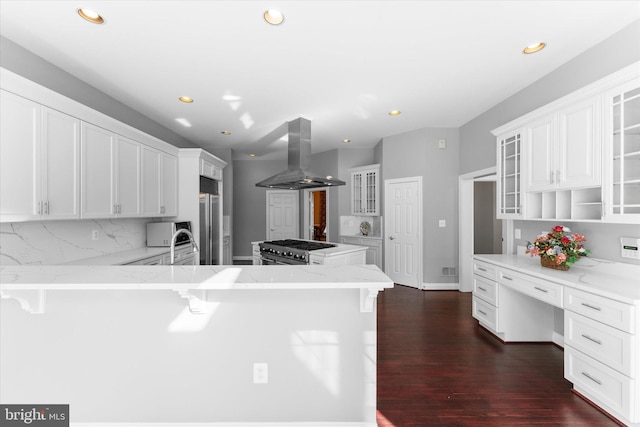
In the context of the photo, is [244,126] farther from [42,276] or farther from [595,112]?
[595,112]

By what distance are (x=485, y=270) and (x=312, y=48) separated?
287 centimetres

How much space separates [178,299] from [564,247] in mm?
3016

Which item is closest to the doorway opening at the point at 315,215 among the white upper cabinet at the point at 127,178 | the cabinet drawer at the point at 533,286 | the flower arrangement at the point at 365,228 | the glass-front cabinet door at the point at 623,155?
the flower arrangement at the point at 365,228

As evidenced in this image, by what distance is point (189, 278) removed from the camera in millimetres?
1486

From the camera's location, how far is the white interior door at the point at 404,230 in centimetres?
494

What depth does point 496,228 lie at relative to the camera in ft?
20.7

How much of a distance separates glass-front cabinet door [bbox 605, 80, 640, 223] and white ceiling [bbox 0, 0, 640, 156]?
2.10 ft

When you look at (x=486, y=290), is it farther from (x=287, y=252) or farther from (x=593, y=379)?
(x=287, y=252)

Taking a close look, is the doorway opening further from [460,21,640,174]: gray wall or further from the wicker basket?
the wicker basket

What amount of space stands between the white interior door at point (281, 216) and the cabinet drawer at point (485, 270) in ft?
16.2

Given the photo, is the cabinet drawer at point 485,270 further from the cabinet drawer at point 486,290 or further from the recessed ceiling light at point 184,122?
the recessed ceiling light at point 184,122

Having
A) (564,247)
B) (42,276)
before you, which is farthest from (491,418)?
(42,276)

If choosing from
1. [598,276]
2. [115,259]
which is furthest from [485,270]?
[115,259]

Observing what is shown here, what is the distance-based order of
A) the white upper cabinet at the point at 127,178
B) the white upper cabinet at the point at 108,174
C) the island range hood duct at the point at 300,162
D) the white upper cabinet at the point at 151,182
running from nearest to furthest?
the white upper cabinet at the point at 108,174
the white upper cabinet at the point at 127,178
the white upper cabinet at the point at 151,182
the island range hood duct at the point at 300,162
